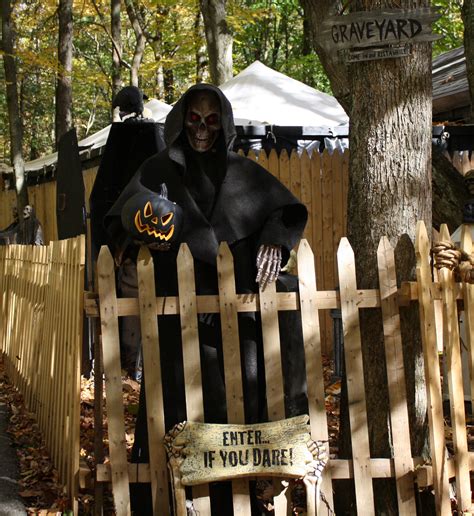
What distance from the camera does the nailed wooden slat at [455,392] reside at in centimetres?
415

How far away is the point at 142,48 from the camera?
2266 cm

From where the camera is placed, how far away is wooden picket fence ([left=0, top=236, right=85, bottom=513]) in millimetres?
4543

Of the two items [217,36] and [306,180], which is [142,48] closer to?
[217,36]

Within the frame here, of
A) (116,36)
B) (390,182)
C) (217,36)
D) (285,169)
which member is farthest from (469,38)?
(116,36)

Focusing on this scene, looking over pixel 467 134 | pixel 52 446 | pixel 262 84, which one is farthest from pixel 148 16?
pixel 52 446

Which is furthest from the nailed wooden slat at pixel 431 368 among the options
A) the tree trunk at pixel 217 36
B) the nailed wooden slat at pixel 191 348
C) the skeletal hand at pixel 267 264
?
the tree trunk at pixel 217 36

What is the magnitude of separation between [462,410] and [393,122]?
1.49 m

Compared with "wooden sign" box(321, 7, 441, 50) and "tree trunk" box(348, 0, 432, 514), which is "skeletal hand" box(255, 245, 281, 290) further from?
"wooden sign" box(321, 7, 441, 50)

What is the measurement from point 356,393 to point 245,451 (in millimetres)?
614

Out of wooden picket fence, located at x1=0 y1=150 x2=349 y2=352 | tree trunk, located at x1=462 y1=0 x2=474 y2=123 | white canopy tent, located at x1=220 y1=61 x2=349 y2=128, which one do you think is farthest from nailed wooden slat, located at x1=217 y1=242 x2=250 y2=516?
white canopy tent, located at x1=220 y1=61 x2=349 y2=128

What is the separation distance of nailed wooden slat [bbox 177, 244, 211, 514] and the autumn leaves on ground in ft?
2.30

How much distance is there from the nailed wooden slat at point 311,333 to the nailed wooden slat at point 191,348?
1.69 feet

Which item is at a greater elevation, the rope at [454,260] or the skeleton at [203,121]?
the skeleton at [203,121]

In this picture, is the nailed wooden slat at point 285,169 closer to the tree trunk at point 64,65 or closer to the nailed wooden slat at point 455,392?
the nailed wooden slat at point 455,392
